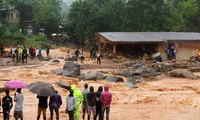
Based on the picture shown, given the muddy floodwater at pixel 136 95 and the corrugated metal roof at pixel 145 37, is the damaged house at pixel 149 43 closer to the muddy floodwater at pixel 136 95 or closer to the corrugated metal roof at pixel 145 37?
the corrugated metal roof at pixel 145 37

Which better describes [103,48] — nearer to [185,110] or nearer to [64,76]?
[64,76]

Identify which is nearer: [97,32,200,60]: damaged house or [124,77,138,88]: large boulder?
[124,77,138,88]: large boulder

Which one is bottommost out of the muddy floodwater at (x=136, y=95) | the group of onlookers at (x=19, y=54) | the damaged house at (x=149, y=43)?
the muddy floodwater at (x=136, y=95)

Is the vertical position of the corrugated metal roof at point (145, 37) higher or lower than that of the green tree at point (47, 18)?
lower

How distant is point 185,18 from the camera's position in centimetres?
6253

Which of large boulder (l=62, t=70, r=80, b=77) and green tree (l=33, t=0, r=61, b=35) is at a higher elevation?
green tree (l=33, t=0, r=61, b=35)

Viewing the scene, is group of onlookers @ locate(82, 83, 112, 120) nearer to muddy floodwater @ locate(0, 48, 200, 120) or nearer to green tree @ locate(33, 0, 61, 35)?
muddy floodwater @ locate(0, 48, 200, 120)

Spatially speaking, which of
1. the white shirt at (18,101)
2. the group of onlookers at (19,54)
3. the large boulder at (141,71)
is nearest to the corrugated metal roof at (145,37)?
the large boulder at (141,71)

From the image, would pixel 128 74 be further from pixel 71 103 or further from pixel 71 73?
pixel 71 103

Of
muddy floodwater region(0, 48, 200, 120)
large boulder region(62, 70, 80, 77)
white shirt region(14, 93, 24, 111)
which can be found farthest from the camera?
large boulder region(62, 70, 80, 77)

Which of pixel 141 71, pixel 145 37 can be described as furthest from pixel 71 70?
pixel 145 37

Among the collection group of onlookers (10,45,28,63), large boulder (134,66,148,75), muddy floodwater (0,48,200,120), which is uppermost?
group of onlookers (10,45,28,63)

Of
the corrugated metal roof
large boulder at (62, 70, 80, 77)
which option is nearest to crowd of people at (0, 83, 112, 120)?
large boulder at (62, 70, 80, 77)

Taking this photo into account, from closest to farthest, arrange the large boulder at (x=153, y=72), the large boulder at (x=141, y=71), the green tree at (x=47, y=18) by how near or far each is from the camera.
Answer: the large boulder at (x=141, y=71)
the large boulder at (x=153, y=72)
the green tree at (x=47, y=18)
